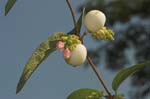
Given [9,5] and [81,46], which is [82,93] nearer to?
[81,46]

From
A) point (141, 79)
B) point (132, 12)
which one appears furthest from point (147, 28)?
point (141, 79)

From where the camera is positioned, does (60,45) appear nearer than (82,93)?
Yes

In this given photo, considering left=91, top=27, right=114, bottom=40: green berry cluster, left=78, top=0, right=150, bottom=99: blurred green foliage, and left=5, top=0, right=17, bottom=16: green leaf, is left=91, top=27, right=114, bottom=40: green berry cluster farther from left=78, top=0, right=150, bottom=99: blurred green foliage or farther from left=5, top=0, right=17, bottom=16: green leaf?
left=78, top=0, right=150, bottom=99: blurred green foliage

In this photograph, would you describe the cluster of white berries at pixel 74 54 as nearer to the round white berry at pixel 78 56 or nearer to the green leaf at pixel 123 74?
the round white berry at pixel 78 56

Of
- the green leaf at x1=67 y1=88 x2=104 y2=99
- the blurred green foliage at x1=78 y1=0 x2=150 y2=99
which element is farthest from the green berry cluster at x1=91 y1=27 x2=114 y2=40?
the blurred green foliage at x1=78 y1=0 x2=150 y2=99

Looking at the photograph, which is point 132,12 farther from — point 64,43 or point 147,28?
point 64,43

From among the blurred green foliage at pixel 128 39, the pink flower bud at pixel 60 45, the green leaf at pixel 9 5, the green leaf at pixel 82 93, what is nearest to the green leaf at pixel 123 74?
the green leaf at pixel 82 93

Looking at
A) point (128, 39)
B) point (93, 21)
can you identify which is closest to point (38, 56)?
point (93, 21)
